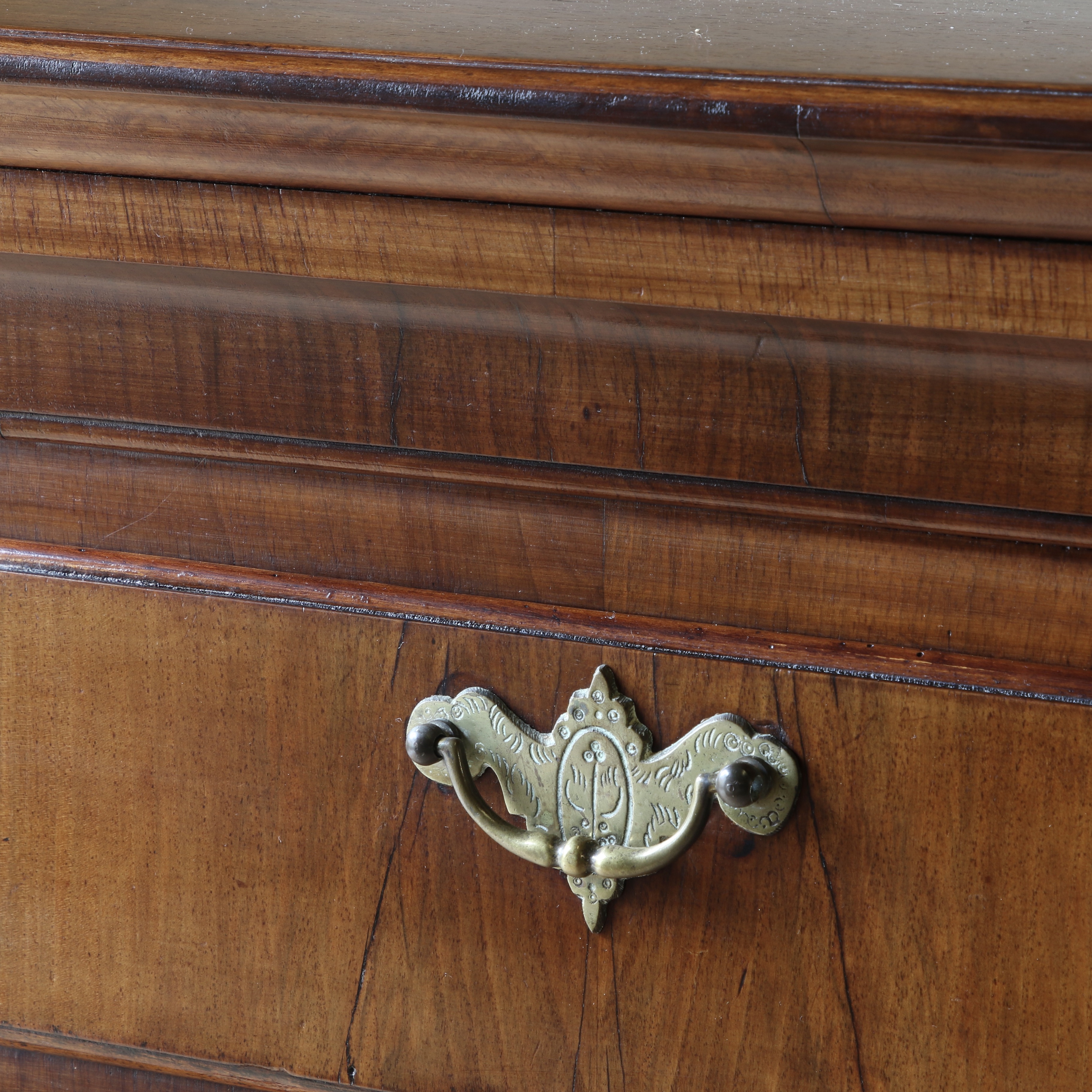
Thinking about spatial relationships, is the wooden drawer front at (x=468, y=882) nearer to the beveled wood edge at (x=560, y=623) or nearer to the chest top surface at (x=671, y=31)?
the beveled wood edge at (x=560, y=623)

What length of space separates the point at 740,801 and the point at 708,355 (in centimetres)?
14

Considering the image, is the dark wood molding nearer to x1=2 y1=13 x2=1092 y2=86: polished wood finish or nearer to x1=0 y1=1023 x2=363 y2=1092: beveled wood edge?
x1=2 y1=13 x2=1092 y2=86: polished wood finish

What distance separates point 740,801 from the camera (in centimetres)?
36

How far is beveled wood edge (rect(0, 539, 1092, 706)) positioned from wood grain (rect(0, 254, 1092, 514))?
0.05 m

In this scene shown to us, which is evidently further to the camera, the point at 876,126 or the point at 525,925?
the point at 525,925

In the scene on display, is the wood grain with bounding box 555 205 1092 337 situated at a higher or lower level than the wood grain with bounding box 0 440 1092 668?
higher

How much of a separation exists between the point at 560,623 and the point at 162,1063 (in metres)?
0.24

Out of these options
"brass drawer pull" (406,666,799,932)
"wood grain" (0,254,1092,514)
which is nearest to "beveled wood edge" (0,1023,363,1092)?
"brass drawer pull" (406,666,799,932)

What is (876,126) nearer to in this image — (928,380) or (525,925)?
(928,380)

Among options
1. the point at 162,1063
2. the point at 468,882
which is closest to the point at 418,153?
the point at 468,882

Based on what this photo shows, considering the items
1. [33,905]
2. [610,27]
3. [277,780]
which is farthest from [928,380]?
[33,905]

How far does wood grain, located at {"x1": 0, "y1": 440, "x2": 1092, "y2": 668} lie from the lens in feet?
1.20

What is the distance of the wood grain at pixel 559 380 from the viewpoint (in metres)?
0.34

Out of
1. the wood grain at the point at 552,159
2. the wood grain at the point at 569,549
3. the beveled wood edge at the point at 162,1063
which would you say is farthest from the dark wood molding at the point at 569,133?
the beveled wood edge at the point at 162,1063
